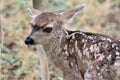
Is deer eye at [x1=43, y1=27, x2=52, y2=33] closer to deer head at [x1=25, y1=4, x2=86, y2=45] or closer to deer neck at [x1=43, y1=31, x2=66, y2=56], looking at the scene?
deer head at [x1=25, y1=4, x2=86, y2=45]

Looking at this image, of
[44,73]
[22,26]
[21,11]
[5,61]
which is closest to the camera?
[44,73]

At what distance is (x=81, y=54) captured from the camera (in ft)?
26.5

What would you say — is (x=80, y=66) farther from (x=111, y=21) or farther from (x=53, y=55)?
(x=111, y=21)

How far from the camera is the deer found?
759 centimetres

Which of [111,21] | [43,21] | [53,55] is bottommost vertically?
[111,21]

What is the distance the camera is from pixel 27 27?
11.3 meters

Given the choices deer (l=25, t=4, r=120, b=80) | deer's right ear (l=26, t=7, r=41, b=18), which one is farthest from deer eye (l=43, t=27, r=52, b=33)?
deer's right ear (l=26, t=7, r=41, b=18)

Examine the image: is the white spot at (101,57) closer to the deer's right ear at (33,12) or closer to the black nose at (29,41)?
the black nose at (29,41)

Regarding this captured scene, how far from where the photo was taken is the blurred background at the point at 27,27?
9875 millimetres

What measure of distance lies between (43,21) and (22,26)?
3872 mm

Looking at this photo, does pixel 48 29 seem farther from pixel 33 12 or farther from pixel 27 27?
pixel 27 27

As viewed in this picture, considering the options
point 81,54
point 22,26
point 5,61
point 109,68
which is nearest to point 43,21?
Result: point 81,54

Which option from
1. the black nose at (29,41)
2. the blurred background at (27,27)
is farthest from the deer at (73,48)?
the blurred background at (27,27)

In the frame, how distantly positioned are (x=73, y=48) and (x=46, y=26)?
1.63ft
